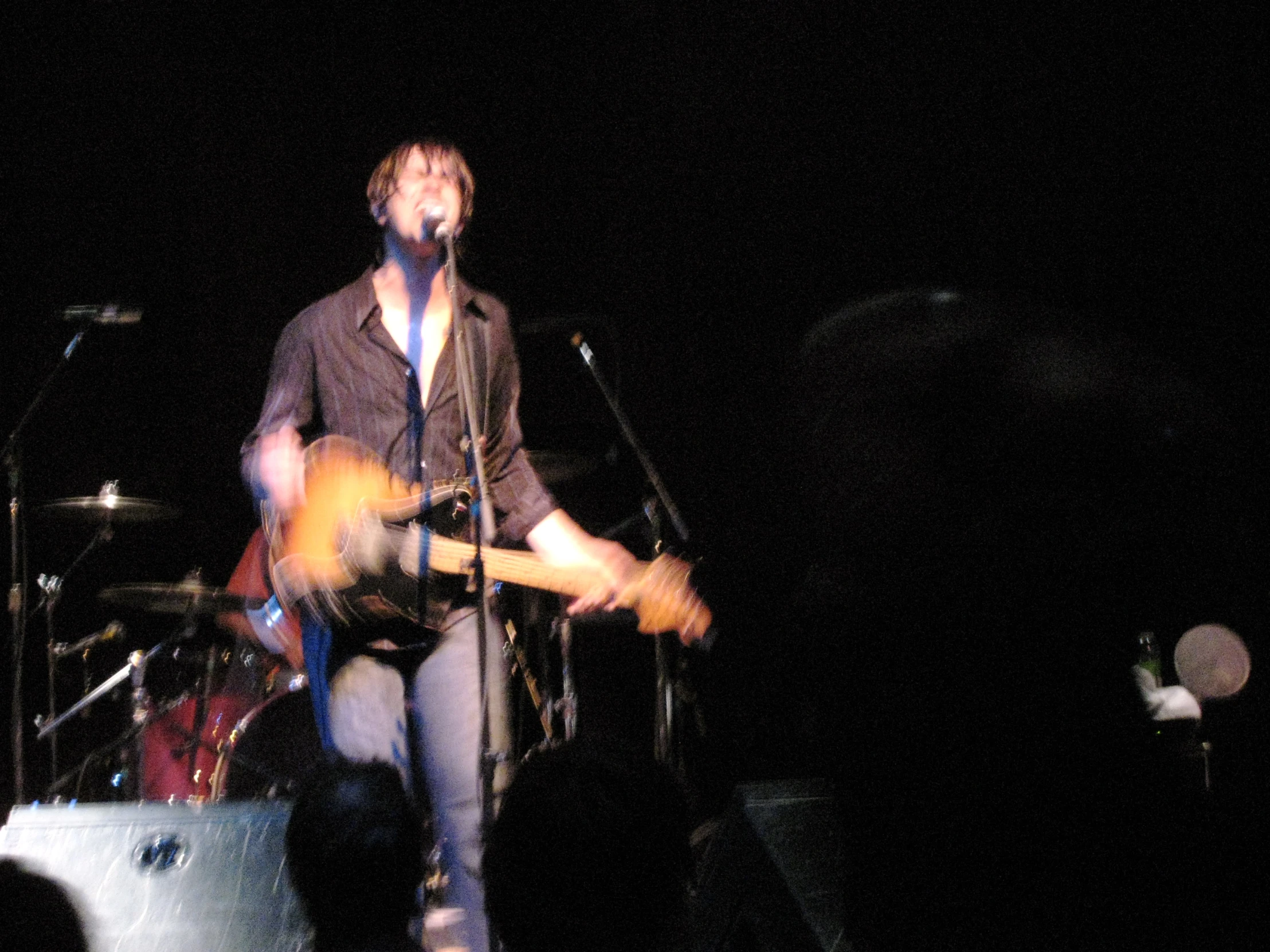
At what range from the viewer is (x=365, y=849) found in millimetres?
1587

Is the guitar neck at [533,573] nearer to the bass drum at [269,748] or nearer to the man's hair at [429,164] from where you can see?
the man's hair at [429,164]

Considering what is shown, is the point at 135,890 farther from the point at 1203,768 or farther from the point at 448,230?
the point at 1203,768

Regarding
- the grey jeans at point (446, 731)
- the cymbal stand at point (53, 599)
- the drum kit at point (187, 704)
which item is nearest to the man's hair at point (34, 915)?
the grey jeans at point (446, 731)

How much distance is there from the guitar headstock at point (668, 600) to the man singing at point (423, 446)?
70 millimetres

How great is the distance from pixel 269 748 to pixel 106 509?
1.35 m

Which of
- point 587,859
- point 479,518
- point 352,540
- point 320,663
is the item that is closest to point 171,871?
point 320,663

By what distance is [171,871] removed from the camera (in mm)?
2170

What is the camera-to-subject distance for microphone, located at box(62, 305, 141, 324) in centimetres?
407

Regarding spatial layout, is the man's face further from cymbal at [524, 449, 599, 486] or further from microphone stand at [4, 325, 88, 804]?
microphone stand at [4, 325, 88, 804]

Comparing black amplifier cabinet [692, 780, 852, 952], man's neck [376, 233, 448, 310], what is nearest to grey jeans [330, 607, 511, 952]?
black amplifier cabinet [692, 780, 852, 952]

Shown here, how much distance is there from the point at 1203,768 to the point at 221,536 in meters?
4.83

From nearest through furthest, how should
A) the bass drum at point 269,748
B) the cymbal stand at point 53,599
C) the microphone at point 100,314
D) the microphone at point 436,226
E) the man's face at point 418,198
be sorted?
the microphone at point 436,226, the man's face at point 418,198, the microphone at point 100,314, the bass drum at point 269,748, the cymbal stand at point 53,599

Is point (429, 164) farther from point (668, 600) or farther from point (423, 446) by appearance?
point (668, 600)

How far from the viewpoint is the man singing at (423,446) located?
2.22 meters
